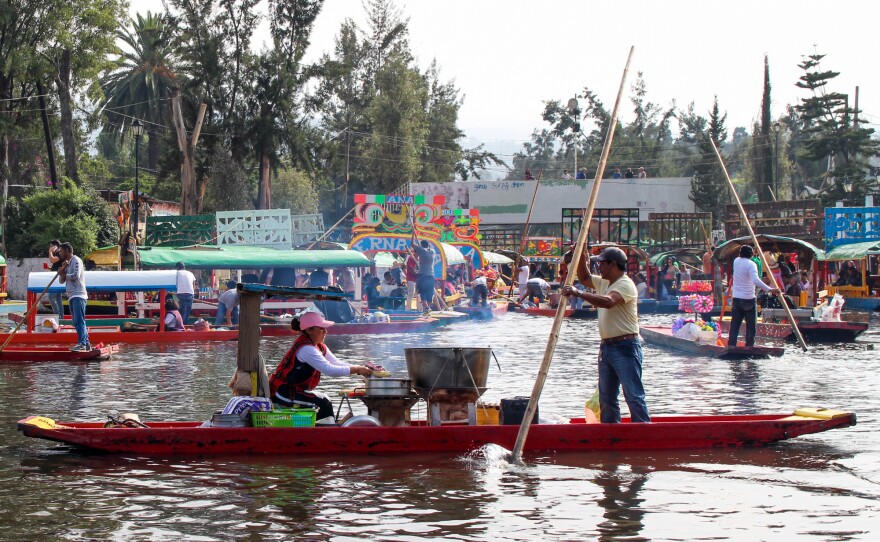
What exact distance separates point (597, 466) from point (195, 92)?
4048 centimetres

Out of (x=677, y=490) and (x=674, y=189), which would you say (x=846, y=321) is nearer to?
(x=677, y=490)

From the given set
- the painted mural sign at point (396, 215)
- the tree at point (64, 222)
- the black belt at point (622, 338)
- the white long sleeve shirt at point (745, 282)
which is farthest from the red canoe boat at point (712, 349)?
the tree at point (64, 222)

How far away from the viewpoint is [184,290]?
22.4 m

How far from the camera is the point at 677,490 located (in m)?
8.14

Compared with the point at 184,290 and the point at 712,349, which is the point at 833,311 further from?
the point at 184,290

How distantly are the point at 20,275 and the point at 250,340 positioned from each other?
33.9m

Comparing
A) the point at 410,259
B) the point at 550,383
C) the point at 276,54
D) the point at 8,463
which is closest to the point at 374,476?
the point at 8,463

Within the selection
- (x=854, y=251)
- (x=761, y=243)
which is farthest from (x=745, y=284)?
(x=854, y=251)

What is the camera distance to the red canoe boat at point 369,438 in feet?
30.2

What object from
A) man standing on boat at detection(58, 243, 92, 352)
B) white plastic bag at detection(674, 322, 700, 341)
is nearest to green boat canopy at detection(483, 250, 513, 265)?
white plastic bag at detection(674, 322, 700, 341)

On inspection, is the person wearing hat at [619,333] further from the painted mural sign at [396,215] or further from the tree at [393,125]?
the tree at [393,125]

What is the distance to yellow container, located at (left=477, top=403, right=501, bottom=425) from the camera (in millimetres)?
9945

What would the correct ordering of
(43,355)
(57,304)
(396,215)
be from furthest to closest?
(396,215) < (57,304) < (43,355)

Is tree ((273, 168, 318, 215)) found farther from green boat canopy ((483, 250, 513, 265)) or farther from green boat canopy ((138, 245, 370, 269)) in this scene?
green boat canopy ((138, 245, 370, 269))
